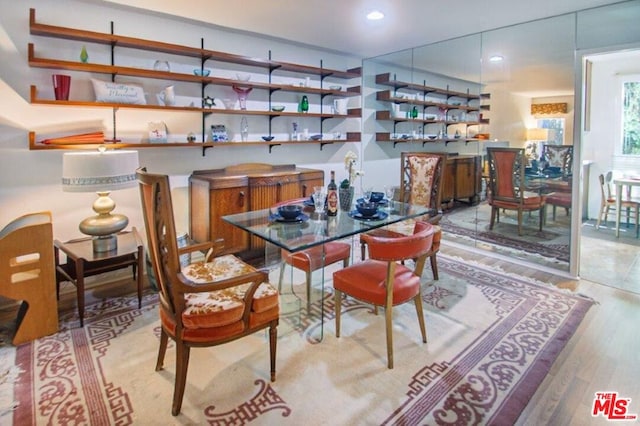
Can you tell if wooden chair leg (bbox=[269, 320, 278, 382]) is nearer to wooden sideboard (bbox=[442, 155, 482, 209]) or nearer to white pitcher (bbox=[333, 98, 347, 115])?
wooden sideboard (bbox=[442, 155, 482, 209])

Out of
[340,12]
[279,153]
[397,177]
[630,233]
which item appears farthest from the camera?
[397,177]

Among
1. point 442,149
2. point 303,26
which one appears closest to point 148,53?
point 303,26

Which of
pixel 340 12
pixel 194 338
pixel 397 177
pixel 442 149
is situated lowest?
A: pixel 194 338

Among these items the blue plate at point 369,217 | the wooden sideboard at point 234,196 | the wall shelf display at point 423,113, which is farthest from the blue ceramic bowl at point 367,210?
the wall shelf display at point 423,113

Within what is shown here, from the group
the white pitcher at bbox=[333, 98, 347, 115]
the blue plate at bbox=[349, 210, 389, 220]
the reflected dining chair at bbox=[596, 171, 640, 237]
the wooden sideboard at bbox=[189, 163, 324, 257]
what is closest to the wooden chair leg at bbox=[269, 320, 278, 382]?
the blue plate at bbox=[349, 210, 389, 220]

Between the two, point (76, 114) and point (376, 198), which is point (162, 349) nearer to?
point (376, 198)

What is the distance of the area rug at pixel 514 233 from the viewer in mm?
3678

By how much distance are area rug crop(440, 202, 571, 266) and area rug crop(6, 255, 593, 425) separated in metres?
0.88

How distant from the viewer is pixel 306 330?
2.58 m

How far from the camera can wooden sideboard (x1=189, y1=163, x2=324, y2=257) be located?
11.8ft

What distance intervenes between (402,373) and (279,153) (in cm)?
315

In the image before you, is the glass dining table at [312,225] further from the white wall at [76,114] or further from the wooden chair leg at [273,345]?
the white wall at [76,114]

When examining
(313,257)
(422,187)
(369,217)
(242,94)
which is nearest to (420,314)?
(369,217)

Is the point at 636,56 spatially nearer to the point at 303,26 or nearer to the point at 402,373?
the point at 303,26
